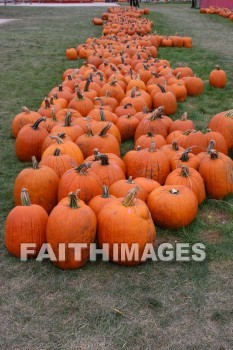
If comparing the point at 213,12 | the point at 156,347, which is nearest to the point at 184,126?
the point at 156,347

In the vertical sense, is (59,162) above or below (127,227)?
above

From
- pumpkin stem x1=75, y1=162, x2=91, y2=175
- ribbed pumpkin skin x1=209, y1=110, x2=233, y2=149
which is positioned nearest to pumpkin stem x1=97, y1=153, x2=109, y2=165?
pumpkin stem x1=75, y1=162, x2=91, y2=175

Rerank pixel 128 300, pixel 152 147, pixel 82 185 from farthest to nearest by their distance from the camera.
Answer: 1. pixel 152 147
2. pixel 82 185
3. pixel 128 300

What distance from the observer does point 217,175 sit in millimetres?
4414

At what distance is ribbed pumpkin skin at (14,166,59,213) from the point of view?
3975 mm

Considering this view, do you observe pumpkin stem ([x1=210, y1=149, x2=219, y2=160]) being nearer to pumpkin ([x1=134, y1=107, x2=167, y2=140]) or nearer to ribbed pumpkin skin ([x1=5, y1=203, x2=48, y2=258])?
pumpkin ([x1=134, y1=107, x2=167, y2=140])

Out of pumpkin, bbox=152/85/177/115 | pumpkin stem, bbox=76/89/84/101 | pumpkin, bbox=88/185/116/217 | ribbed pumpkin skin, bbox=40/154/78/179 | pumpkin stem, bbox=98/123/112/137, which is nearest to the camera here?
pumpkin, bbox=88/185/116/217

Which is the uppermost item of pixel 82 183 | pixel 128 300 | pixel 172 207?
pixel 82 183

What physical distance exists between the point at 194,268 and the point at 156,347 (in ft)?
2.94

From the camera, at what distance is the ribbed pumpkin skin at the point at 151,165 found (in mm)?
4480

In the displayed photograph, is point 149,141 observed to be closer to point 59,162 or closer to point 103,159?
point 103,159

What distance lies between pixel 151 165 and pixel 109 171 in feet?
1.75

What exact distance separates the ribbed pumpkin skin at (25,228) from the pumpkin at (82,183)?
0.40 metres

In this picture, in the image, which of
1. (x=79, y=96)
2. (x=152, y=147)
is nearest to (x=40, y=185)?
(x=152, y=147)
